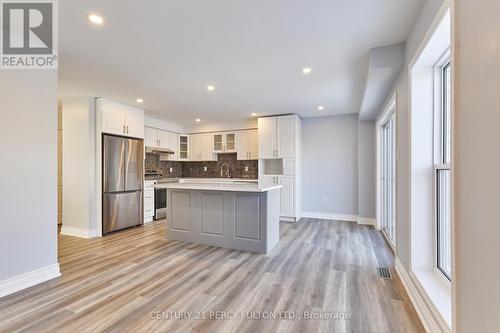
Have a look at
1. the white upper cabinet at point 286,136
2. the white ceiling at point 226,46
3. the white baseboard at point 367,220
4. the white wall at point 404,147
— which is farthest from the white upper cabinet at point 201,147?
the white wall at point 404,147

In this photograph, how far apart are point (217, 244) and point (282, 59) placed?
111 inches

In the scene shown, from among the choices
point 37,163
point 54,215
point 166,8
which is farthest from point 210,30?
point 54,215

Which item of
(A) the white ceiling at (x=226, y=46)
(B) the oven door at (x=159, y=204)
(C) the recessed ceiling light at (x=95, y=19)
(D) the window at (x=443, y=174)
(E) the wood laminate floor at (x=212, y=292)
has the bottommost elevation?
(E) the wood laminate floor at (x=212, y=292)

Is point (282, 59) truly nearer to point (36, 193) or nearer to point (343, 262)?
point (343, 262)

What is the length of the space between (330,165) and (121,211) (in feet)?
15.7

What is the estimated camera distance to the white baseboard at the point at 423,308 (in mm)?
1557

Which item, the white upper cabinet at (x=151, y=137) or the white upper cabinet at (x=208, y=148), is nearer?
the white upper cabinet at (x=151, y=137)

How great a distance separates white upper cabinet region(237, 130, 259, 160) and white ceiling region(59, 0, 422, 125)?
2002 mm

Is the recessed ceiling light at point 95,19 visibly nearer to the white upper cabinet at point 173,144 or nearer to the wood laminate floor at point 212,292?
the wood laminate floor at point 212,292

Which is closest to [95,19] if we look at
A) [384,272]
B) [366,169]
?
[384,272]

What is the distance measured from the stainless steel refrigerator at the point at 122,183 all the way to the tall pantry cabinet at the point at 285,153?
9.19ft

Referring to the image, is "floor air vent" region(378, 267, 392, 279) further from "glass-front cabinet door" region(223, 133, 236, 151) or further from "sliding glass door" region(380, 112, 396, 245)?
"glass-front cabinet door" region(223, 133, 236, 151)

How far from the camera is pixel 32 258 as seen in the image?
2424 millimetres

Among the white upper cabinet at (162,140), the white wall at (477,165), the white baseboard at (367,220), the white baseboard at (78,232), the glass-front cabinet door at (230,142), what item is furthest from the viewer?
the glass-front cabinet door at (230,142)
